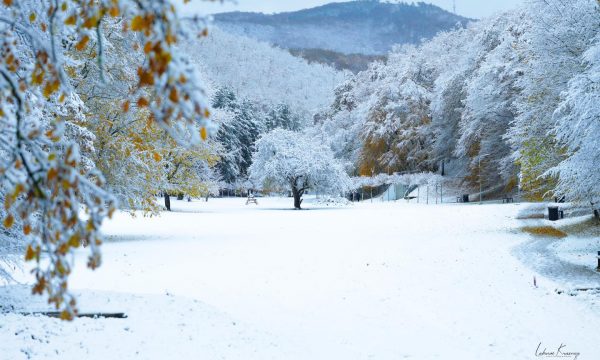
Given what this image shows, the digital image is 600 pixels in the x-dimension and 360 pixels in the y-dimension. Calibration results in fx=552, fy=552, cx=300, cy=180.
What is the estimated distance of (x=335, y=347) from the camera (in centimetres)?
784

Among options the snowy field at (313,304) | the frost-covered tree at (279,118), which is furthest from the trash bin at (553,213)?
the frost-covered tree at (279,118)

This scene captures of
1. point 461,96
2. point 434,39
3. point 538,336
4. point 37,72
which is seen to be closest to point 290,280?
point 538,336

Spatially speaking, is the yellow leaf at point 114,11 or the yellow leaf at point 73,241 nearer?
the yellow leaf at point 73,241

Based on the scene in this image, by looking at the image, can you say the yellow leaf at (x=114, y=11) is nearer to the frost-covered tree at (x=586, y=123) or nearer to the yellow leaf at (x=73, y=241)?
the yellow leaf at (x=73, y=241)

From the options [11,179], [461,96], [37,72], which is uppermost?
[461,96]

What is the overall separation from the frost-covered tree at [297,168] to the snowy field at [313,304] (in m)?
20.7

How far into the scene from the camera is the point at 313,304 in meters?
10.1

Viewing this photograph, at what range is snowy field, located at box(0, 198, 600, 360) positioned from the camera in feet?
23.7

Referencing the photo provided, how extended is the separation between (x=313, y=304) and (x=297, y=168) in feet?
94.0

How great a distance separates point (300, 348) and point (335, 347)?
51cm

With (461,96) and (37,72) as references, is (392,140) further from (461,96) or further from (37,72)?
(37,72)

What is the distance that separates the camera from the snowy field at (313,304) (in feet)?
23.7

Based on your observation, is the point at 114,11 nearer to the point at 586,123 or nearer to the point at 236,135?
the point at 586,123

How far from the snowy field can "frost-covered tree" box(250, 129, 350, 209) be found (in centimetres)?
2068
